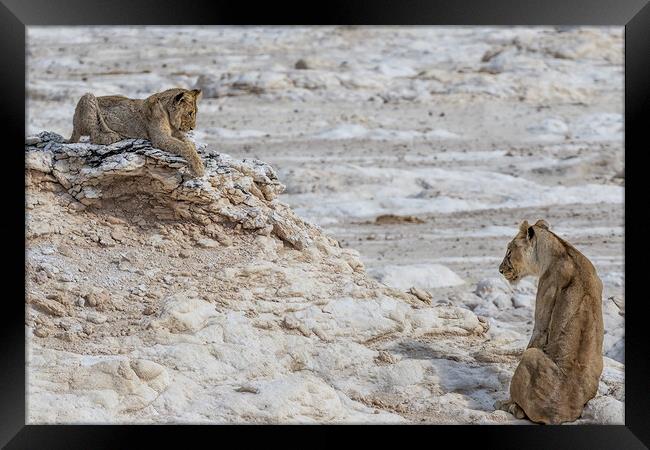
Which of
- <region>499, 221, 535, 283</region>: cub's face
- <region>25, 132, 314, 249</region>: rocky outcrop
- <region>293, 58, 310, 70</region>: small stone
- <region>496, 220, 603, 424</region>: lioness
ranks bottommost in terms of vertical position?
<region>496, 220, 603, 424</region>: lioness

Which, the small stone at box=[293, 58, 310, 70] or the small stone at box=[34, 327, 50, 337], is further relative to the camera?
the small stone at box=[293, 58, 310, 70]

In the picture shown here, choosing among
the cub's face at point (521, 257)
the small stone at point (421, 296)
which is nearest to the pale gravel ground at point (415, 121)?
the small stone at point (421, 296)

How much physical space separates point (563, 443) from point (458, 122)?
15247 mm

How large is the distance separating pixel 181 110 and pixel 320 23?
99.2 inches

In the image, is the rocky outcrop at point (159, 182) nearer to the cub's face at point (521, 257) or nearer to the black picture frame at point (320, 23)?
the black picture frame at point (320, 23)

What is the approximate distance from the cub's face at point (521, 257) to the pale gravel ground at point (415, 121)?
269 cm

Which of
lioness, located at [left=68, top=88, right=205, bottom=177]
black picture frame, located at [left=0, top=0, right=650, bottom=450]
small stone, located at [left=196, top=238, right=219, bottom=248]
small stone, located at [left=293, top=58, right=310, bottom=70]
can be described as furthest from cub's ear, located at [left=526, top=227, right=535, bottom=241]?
small stone, located at [left=293, top=58, right=310, bottom=70]

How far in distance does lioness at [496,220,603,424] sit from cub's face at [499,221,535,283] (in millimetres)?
455

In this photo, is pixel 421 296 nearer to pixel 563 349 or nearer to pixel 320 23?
pixel 563 349

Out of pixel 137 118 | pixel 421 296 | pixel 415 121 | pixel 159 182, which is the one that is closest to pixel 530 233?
pixel 421 296

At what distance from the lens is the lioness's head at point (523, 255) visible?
859 cm

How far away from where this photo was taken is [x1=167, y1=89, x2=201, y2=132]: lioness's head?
1016cm

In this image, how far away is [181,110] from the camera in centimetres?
1020

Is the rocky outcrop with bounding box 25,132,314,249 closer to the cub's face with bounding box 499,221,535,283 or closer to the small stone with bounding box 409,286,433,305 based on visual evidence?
the small stone with bounding box 409,286,433,305
